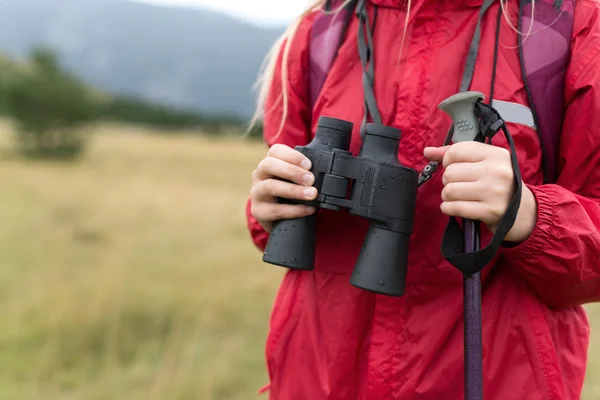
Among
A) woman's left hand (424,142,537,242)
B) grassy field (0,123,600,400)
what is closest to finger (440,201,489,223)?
woman's left hand (424,142,537,242)

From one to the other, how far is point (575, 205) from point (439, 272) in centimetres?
33

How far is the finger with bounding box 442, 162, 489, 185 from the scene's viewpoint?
1.12 m

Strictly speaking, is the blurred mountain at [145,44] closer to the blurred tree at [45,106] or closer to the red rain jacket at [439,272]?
the blurred tree at [45,106]

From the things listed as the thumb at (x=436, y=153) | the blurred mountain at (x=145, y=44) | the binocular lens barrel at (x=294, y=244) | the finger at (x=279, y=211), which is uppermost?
the blurred mountain at (x=145, y=44)

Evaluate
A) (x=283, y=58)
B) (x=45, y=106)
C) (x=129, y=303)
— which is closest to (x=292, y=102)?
(x=283, y=58)

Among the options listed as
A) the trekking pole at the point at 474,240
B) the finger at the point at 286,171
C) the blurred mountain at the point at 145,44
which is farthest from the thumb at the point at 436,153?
the blurred mountain at the point at 145,44

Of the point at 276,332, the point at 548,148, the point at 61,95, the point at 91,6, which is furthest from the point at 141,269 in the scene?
the point at 91,6

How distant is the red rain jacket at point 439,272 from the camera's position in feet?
4.09

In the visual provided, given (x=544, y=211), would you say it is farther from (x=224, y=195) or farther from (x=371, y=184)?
(x=224, y=195)

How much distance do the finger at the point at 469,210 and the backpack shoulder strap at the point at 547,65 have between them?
12.1 inches

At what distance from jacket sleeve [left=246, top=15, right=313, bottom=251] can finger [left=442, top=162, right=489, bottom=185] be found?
0.58 meters

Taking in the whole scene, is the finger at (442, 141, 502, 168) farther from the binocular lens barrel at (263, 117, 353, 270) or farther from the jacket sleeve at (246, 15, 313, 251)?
the jacket sleeve at (246, 15, 313, 251)

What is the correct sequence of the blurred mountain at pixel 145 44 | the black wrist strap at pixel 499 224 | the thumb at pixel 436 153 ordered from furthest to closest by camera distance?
the blurred mountain at pixel 145 44 < the thumb at pixel 436 153 < the black wrist strap at pixel 499 224

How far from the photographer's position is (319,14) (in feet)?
5.29
